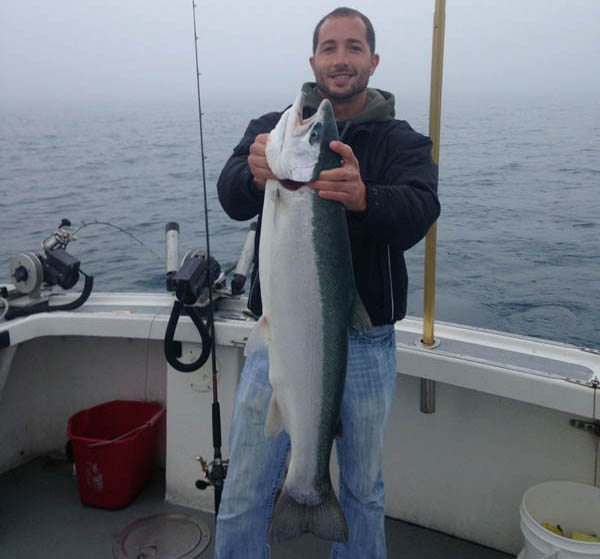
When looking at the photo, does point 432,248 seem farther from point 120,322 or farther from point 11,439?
point 11,439

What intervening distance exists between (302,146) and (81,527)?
9.80 ft

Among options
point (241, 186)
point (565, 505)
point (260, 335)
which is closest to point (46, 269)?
point (241, 186)

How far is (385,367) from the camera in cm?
272

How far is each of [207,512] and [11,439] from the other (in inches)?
60.8

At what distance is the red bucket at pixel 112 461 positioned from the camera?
3.99 m

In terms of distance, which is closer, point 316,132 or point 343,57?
point 316,132

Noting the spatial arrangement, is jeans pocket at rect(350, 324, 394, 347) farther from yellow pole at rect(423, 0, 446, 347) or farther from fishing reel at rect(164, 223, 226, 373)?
fishing reel at rect(164, 223, 226, 373)

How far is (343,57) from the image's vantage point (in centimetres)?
261

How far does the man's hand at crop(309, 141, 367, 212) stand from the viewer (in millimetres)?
2047

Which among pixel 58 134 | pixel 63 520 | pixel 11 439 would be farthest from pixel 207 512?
pixel 58 134

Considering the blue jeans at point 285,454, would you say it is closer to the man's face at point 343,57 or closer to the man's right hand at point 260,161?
the man's right hand at point 260,161

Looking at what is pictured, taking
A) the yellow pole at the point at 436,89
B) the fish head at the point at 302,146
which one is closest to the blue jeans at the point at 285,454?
the yellow pole at the point at 436,89

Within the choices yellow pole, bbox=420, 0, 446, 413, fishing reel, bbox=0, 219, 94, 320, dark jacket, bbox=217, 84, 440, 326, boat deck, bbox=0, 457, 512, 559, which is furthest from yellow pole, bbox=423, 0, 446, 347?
fishing reel, bbox=0, 219, 94, 320

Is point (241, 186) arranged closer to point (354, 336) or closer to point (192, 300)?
point (354, 336)
